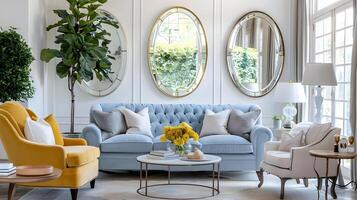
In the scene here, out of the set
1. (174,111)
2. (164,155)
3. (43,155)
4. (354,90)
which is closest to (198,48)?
(174,111)

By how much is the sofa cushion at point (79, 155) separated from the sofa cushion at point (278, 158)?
195 cm

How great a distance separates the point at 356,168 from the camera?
5.62 metres

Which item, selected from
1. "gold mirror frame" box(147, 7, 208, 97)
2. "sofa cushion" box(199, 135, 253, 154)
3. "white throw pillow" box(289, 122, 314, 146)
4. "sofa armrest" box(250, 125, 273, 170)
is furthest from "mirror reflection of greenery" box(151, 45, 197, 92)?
"white throw pillow" box(289, 122, 314, 146)

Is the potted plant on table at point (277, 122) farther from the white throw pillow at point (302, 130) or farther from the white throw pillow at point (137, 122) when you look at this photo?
the white throw pillow at point (137, 122)

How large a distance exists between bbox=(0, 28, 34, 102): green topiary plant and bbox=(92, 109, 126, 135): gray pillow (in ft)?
3.40

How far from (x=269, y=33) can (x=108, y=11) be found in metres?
2.59

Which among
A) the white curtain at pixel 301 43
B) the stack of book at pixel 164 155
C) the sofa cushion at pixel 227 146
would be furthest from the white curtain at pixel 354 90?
the stack of book at pixel 164 155

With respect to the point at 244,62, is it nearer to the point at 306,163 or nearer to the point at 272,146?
the point at 272,146

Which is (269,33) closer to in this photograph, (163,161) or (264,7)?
(264,7)

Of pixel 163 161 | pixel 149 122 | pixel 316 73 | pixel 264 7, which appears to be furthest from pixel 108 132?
pixel 264 7

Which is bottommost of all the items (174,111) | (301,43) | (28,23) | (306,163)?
(306,163)

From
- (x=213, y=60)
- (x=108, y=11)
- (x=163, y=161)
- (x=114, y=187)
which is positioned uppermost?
(x=108, y=11)

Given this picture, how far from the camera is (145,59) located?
785 cm

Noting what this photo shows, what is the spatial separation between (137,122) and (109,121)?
389mm
